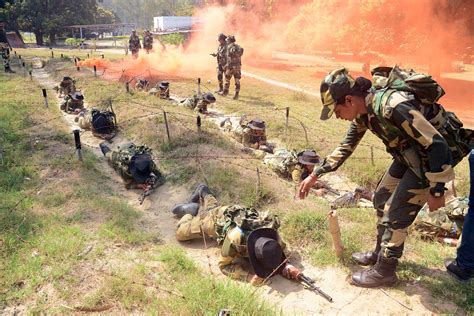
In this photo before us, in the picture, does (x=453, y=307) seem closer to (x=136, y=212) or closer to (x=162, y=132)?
(x=136, y=212)

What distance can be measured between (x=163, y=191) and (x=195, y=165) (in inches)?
34.5

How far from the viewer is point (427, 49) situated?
16156mm

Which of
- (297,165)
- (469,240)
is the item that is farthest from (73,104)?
(469,240)

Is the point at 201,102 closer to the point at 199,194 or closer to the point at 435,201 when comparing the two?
the point at 199,194

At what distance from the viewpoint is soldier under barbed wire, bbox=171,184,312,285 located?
3.84 metres

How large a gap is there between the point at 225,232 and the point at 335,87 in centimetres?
211

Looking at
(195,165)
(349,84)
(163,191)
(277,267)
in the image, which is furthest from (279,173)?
(349,84)

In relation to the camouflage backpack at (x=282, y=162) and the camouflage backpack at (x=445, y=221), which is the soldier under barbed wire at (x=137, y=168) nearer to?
the camouflage backpack at (x=282, y=162)

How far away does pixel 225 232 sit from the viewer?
4254mm

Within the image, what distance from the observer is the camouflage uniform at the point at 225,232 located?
398 cm

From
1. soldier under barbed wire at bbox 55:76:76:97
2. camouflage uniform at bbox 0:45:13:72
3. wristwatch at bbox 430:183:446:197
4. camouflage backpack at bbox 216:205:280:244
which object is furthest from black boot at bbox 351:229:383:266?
camouflage uniform at bbox 0:45:13:72

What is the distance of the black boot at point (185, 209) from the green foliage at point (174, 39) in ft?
96.1

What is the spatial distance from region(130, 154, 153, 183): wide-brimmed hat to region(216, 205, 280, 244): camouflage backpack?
8.35 feet

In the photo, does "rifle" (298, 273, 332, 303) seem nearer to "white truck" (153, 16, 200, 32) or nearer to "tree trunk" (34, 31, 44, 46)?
"white truck" (153, 16, 200, 32)
